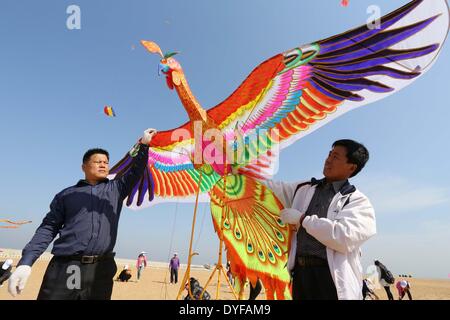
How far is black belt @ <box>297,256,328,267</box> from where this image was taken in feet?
6.08

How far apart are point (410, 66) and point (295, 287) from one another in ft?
6.62

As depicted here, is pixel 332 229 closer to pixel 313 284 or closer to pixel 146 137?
pixel 313 284

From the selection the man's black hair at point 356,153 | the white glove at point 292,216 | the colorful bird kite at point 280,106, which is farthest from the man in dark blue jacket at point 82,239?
the man's black hair at point 356,153

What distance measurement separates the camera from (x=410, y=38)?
7.68 feet

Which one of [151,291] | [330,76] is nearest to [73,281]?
[330,76]

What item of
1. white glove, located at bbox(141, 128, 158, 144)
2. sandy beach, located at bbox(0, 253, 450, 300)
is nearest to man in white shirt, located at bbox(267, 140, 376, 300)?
white glove, located at bbox(141, 128, 158, 144)

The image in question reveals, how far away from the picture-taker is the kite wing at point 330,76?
2.29 meters

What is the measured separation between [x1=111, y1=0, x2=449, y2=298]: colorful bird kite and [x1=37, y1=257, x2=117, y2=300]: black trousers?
1.05 m

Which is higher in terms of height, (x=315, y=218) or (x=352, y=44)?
(x=352, y=44)

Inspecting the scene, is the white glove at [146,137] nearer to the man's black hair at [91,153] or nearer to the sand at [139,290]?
the man's black hair at [91,153]

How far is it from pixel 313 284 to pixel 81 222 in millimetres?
1831
